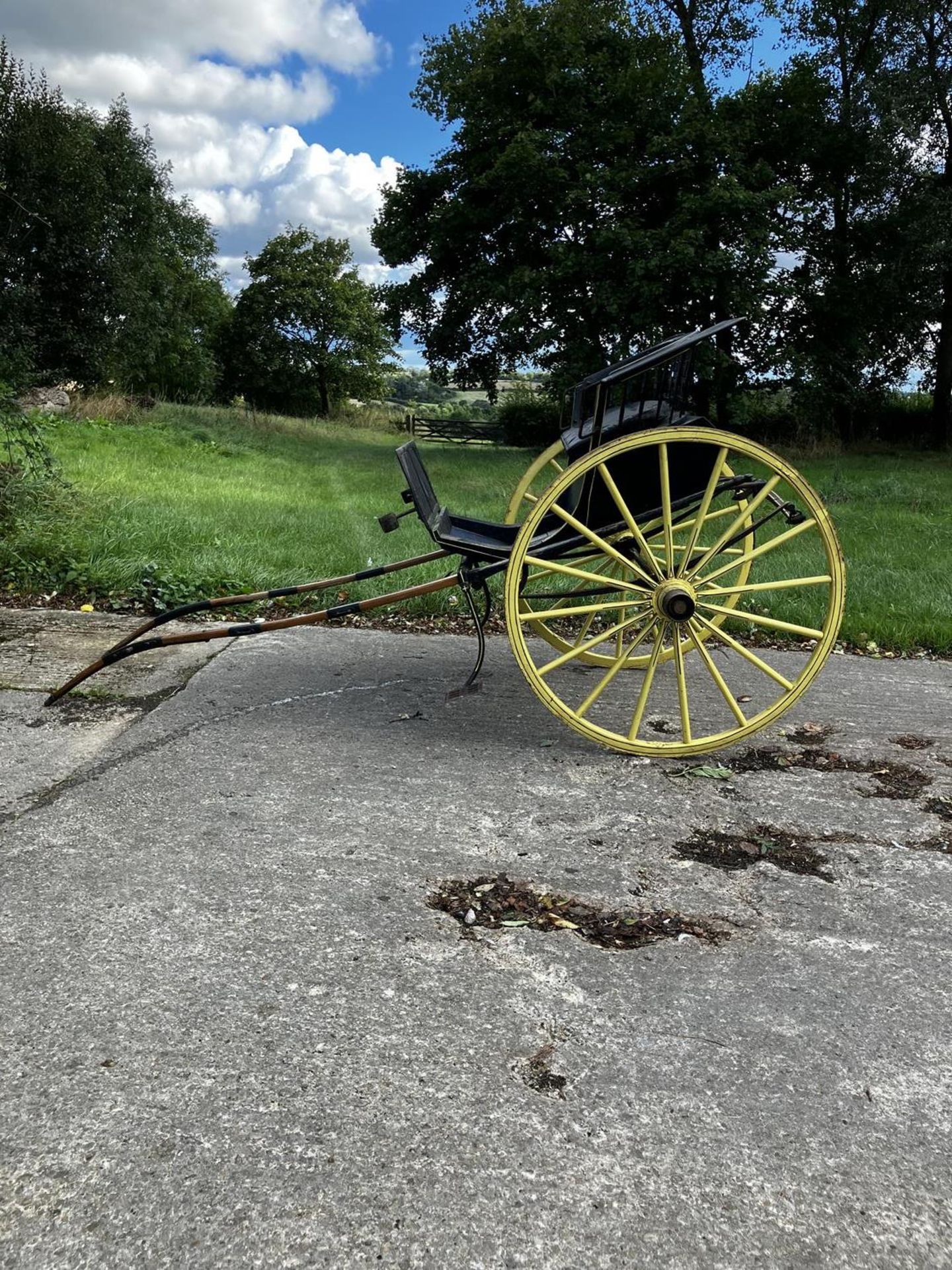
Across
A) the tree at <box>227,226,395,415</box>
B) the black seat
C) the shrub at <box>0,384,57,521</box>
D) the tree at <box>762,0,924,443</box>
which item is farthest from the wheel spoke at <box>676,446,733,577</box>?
the tree at <box>227,226,395,415</box>

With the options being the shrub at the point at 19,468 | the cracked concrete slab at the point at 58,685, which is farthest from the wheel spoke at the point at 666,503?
the shrub at the point at 19,468

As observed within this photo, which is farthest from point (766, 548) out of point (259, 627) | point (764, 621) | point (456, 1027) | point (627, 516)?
point (456, 1027)

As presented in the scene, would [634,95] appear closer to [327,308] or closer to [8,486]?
[8,486]

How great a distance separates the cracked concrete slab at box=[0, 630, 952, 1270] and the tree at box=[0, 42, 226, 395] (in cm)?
1722

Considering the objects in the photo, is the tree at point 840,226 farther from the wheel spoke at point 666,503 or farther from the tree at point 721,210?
the wheel spoke at point 666,503

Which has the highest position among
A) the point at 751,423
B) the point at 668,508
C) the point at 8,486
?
the point at 751,423

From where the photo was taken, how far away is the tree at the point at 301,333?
5344 centimetres

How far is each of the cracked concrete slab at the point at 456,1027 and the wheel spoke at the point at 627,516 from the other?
0.76 meters

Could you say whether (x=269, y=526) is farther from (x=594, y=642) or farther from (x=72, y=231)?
(x=72, y=231)

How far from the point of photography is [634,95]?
19.7m

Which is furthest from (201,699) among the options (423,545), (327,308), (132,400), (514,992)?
(327,308)

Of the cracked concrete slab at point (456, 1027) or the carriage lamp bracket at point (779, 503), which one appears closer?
the cracked concrete slab at point (456, 1027)

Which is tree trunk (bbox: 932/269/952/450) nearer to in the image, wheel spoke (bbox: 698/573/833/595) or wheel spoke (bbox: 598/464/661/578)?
wheel spoke (bbox: 698/573/833/595)

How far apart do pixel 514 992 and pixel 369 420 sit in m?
39.8
